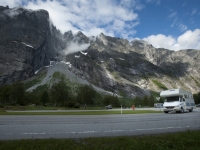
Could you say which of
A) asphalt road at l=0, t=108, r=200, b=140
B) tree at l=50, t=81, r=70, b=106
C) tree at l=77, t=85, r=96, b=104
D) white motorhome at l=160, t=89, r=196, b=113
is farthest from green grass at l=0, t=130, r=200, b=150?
tree at l=77, t=85, r=96, b=104

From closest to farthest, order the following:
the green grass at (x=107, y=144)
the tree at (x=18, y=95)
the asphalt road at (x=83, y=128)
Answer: the green grass at (x=107, y=144) → the asphalt road at (x=83, y=128) → the tree at (x=18, y=95)

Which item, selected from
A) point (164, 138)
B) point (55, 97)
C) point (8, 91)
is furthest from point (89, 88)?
point (164, 138)

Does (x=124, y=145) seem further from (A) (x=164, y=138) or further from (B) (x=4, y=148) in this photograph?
(B) (x=4, y=148)

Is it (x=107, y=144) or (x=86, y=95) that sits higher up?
(x=86, y=95)

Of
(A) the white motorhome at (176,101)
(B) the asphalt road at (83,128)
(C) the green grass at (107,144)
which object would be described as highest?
(A) the white motorhome at (176,101)

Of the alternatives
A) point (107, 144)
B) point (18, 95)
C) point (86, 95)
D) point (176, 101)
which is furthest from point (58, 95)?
point (107, 144)

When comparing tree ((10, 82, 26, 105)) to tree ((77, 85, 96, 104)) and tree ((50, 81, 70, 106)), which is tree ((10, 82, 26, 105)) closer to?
tree ((50, 81, 70, 106))

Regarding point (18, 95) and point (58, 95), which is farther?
point (58, 95)

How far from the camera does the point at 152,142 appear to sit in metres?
8.23

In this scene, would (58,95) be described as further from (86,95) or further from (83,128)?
(83,128)

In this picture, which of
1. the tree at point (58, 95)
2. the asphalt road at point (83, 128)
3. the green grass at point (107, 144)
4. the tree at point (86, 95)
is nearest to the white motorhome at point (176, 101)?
the asphalt road at point (83, 128)

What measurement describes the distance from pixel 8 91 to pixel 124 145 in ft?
300

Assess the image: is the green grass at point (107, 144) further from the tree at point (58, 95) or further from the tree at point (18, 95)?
the tree at point (18, 95)

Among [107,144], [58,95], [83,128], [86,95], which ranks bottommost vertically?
[83,128]
